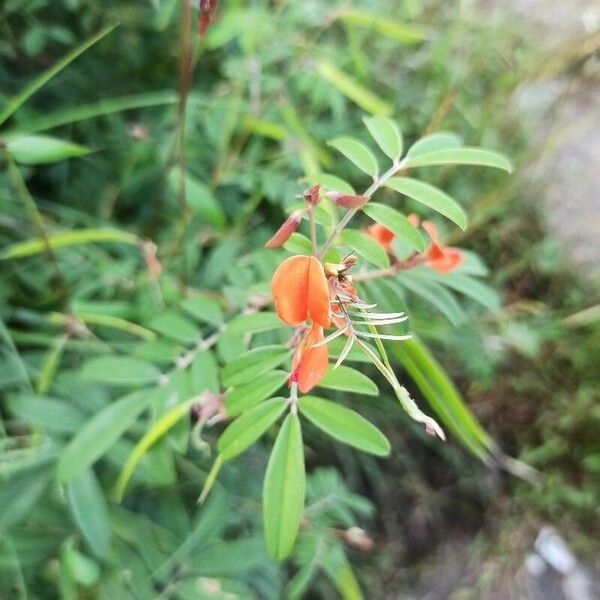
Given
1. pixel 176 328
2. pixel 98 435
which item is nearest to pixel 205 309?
pixel 176 328

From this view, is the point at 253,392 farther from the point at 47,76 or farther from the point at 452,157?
the point at 47,76

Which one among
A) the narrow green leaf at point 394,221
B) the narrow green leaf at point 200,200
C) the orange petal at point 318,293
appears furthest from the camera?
the narrow green leaf at point 200,200

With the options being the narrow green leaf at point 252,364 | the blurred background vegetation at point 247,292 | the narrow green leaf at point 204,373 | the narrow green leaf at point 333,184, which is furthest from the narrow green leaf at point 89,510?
the narrow green leaf at point 333,184

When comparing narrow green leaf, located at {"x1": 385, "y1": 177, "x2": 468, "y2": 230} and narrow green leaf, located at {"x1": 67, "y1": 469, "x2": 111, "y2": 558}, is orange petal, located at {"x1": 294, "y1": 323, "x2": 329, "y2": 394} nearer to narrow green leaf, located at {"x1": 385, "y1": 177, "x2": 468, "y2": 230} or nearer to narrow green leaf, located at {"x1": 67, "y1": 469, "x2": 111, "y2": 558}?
A: narrow green leaf, located at {"x1": 385, "y1": 177, "x2": 468, "y2": 230}

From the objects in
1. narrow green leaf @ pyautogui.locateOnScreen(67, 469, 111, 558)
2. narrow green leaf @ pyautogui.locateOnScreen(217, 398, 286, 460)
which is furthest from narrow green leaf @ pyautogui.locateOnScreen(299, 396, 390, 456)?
narrow green leaf @ pyautogui.locateOnScreen(67, 469, 111, 558)

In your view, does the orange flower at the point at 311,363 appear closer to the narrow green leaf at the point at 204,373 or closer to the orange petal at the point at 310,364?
the orange petal at the point at 310,364

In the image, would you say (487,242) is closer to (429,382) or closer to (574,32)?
(574,32)

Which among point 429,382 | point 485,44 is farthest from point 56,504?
point 485,44
